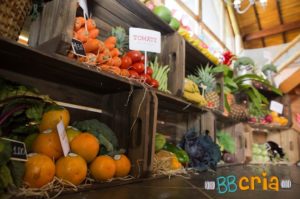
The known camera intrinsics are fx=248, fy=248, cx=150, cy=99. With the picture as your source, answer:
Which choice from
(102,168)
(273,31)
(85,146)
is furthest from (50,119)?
(273,31)

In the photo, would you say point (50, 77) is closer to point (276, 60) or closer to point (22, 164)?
point (22, 164)

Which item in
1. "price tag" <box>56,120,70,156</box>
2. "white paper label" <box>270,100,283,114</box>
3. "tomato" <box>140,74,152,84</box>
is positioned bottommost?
"price tag" <box>56,120,70,156</box>

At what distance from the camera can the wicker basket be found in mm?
862

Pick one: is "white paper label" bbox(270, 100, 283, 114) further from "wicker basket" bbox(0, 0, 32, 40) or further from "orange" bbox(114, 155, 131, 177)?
"wicker basket" bbox(0, 0, 32, 40)

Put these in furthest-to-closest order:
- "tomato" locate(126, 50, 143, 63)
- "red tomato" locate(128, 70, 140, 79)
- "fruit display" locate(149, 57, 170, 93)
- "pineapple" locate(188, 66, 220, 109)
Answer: "pineapple" locate(188, 66, 220, 109)
"fruit display" locate(149, 57, 170, 93)
"tomato" locate(126, 50, 143, 63)
"red tomato" locate(128, 70, 140, 79)

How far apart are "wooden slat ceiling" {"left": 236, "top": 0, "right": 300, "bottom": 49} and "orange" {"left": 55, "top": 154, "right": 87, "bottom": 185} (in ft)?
15.8

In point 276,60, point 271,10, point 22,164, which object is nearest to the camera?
point 22,164

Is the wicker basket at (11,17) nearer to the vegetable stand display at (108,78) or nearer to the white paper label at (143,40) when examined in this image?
the vegetable stand display at (108,78)

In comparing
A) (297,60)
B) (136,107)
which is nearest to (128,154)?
(136,107)

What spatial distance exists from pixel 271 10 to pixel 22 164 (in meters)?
5.49

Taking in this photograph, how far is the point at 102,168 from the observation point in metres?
1.06

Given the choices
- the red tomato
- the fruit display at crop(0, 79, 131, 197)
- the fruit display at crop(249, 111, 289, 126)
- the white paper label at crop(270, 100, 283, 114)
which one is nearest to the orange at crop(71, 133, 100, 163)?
the fruit display at crop(0, 79, 131, 197)

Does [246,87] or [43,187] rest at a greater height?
[246,87]

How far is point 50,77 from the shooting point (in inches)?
51.4
